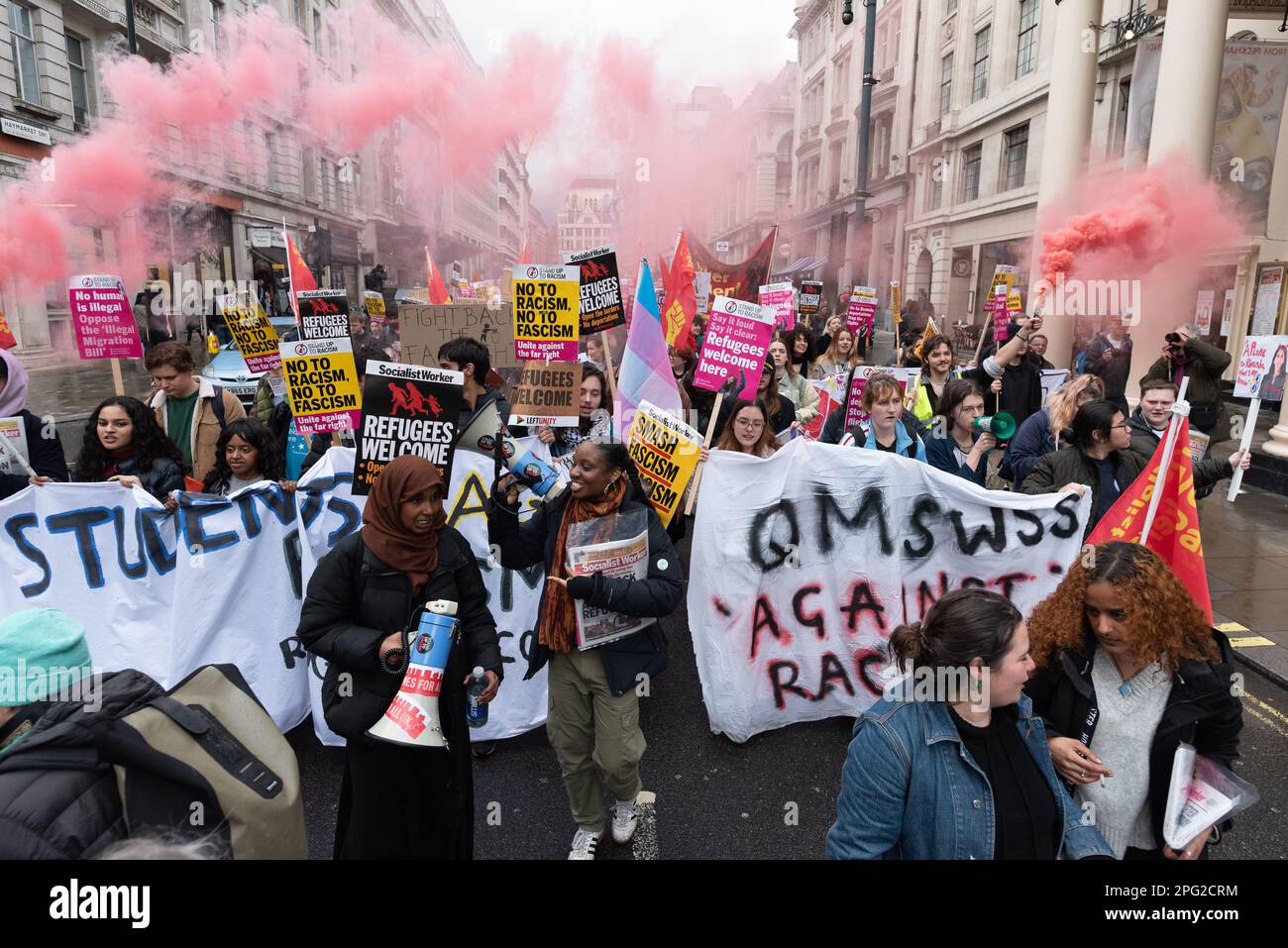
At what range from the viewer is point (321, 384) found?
491cm

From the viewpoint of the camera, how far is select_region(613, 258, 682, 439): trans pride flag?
5531 mm

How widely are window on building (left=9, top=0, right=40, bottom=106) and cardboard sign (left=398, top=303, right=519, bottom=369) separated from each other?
57.7 feet

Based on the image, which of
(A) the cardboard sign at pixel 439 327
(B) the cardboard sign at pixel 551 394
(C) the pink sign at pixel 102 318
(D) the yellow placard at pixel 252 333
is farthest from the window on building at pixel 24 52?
(B) the cardboard sign at pixel 551 394

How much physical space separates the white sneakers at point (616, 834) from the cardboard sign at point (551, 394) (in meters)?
2.55

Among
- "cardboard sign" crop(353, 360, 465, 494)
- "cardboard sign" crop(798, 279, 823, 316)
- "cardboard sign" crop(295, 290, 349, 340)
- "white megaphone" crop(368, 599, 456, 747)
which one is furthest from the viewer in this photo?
"cardboard sign" crop(798, 279, 823, 316)

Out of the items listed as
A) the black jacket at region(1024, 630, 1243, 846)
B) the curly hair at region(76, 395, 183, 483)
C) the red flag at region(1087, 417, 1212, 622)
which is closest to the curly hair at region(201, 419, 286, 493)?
the curly hair at region(76, 395, 183, 483)

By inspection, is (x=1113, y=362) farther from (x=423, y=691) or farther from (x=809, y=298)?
(x=423, y=691)

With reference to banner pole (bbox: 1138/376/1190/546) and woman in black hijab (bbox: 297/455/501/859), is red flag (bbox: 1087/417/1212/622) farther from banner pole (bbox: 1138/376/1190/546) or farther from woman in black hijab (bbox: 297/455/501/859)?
woman in black hijab (bbox: 297/455/501/859)

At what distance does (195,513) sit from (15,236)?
1275 cm

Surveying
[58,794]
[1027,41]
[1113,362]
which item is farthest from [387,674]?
[1027,41]

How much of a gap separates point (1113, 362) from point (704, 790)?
9848mm

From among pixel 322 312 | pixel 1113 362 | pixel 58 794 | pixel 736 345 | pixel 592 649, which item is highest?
pixel 322 312

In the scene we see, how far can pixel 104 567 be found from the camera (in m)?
3.96
